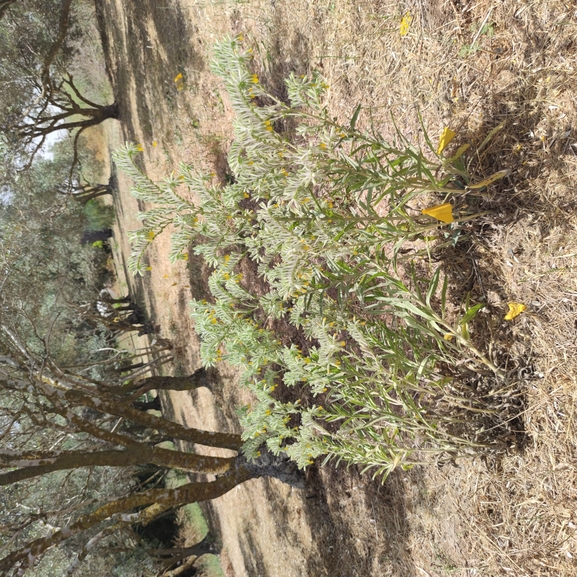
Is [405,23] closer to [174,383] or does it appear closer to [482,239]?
[482,239]

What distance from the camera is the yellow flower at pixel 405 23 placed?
3.05 metres

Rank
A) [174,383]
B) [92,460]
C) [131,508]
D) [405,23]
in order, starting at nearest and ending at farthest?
[405,23]
[92,460]
[131,508]
[174,383]

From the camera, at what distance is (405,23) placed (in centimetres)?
307

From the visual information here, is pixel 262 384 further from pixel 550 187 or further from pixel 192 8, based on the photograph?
pixel 192 8

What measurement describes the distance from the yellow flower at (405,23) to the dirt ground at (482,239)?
35 mm

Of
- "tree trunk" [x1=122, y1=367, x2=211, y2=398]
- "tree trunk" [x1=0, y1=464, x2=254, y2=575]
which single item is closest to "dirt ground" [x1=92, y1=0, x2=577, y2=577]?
"tree trunk" [x1=0, y1=464, x2=254, y2=575]

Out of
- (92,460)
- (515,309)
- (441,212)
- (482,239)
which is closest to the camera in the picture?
(441,212)

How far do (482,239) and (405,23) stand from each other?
5.15 feet

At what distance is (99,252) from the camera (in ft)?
42.0

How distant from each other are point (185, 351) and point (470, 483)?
597 cm

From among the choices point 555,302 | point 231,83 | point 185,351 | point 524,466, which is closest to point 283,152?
point 231,83

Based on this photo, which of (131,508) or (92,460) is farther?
(131,508)

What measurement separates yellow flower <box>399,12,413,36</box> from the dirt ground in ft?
0.11

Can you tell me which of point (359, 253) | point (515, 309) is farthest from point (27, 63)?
point (515, 309)
